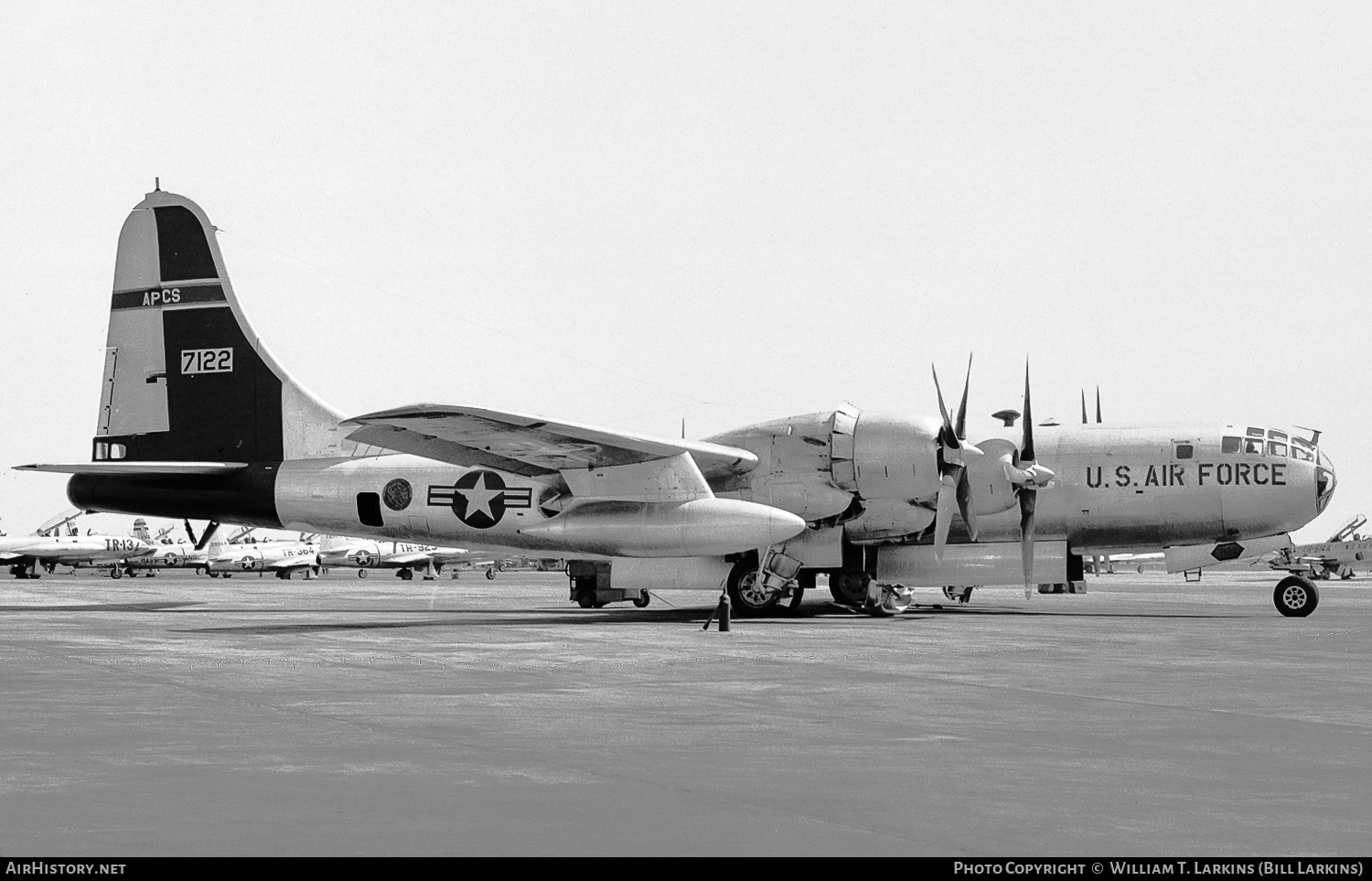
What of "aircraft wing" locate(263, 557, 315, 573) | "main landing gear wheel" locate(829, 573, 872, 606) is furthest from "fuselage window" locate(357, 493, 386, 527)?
"aircraft wing" locate(263, 557, 315, 573)

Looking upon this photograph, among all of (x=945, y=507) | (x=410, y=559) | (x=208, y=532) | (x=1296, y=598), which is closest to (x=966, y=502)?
(x=945, y=507)

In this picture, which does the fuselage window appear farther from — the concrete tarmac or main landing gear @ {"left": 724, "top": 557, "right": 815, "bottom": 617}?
the concrete tarmac

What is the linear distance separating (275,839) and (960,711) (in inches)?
274

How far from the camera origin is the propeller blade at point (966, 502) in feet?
95.6

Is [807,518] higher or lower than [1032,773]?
higher

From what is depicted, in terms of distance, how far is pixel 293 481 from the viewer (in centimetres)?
3086

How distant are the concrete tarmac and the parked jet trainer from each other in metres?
7.19

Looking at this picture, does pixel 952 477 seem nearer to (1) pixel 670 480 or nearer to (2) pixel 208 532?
(1) pixel 670 480

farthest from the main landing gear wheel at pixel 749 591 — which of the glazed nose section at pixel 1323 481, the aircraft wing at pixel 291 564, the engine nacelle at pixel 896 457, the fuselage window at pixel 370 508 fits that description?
the aircraft wing at pixel 291 564

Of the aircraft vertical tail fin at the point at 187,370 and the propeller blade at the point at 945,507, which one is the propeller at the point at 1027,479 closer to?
the propeller blade at the point at 945,507

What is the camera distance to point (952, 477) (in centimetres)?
2905

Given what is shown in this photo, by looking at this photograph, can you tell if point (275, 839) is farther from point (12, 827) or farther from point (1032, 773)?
point (1032, 773)

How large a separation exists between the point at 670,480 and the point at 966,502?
6.36 meters
